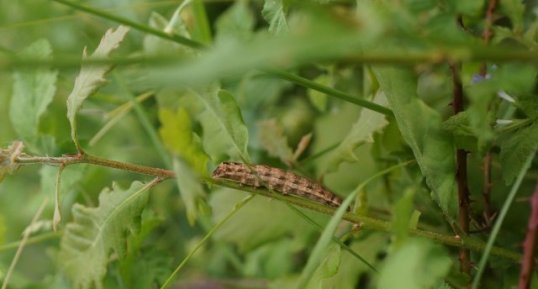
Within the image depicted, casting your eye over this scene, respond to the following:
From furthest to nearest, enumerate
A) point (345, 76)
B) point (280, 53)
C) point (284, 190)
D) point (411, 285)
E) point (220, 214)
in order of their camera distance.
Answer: point (345, 76) → point (220, 214) → point (284, 190) → point (411, 285) → point (280, 53)

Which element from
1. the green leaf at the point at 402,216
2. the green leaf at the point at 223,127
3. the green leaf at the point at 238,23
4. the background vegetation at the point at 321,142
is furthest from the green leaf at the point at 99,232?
the green leaf at the point at 238,23

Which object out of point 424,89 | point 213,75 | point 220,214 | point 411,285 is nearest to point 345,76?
point 424,89

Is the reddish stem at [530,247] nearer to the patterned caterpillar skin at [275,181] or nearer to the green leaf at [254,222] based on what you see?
the patterned caterpillar skin at [275,181]

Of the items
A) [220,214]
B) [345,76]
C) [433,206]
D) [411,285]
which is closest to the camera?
[411,285]

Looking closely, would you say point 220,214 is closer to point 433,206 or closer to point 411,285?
point 433,206

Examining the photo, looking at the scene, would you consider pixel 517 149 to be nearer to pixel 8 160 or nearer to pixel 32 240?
pixel 8 160

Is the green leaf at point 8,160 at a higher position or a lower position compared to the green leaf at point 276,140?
higher

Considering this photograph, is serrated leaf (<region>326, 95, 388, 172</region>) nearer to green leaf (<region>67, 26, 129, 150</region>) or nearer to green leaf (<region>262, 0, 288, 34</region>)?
green leaf (<region>262, 0, 288, 34</region>)

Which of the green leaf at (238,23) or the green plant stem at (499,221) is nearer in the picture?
the green plant stem at (499,221)
